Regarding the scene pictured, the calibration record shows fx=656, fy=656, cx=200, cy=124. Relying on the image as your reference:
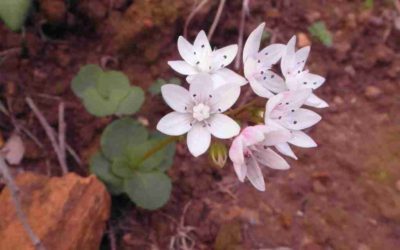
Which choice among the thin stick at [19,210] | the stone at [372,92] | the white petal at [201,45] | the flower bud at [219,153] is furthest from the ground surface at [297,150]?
the white petal at [201,45]

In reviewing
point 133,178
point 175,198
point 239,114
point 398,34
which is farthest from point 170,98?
point 398,34

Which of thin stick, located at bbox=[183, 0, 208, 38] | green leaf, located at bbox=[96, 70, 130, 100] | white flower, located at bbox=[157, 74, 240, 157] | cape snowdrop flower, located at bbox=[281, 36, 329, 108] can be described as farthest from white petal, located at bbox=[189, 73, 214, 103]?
thin stick, located at bbox=[183, 0, 208, 38]

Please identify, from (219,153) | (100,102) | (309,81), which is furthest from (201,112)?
(100,102)

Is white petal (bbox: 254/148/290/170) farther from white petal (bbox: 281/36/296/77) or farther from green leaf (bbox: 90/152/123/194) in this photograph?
green leaf (bbox: 90/152/123/194)

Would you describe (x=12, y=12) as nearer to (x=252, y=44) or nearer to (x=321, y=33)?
(x=252, y=44)

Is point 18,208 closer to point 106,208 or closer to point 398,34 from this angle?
point 106,208

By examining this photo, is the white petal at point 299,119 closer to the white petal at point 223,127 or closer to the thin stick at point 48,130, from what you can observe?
the white petal at point 223,127
